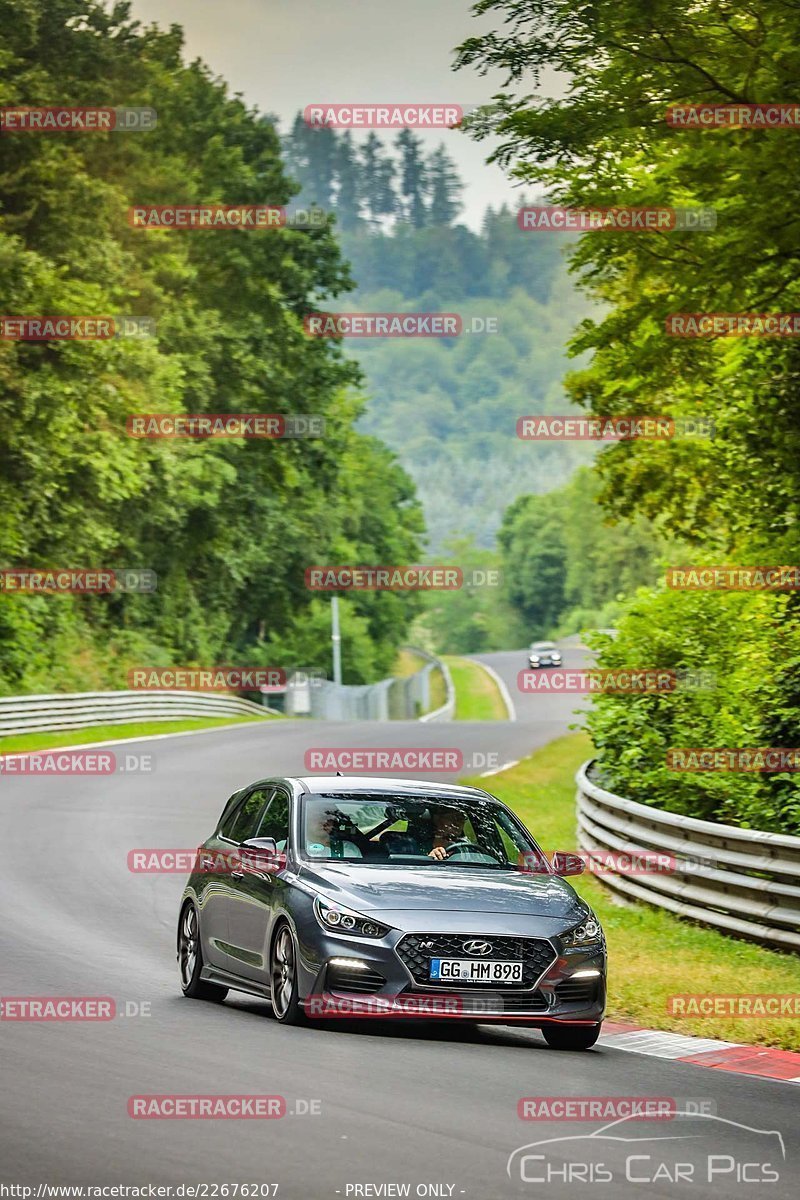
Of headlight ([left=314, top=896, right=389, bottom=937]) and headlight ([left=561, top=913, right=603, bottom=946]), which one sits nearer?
headlight ([left=314, top=896, right=389, bottom=937])

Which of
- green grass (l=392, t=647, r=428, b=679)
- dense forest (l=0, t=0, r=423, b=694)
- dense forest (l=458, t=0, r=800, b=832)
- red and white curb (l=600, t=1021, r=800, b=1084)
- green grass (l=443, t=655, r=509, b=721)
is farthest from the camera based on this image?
green grass (l=392, t=647, r=428, b=679)

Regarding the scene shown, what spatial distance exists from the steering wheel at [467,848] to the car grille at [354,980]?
4.95ft

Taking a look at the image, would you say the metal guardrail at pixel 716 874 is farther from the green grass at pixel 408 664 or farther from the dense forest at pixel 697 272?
the green grass at pixel 408 664

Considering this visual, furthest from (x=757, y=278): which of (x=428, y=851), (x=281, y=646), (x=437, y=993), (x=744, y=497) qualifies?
(x=281, y=646)

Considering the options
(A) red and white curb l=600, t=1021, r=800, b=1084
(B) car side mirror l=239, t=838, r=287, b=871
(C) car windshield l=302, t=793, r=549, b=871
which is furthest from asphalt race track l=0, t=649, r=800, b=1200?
(C) car windshield l=302, t=793, r=549, b=871

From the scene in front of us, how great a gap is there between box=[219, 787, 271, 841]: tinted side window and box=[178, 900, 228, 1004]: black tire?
59 centimetres

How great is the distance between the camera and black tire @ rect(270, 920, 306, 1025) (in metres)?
10.5

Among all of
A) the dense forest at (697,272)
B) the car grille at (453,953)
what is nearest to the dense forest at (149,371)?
the dense forest at (697,272)

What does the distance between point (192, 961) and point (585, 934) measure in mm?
3175

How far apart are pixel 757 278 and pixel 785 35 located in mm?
3885

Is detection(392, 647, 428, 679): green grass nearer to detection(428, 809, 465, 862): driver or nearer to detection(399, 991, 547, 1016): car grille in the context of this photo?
detection(428, 809, 465, 862): driver

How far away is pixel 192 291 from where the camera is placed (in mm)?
61406

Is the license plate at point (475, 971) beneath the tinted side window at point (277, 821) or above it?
beneath

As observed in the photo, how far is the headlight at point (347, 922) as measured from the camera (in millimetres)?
10203
